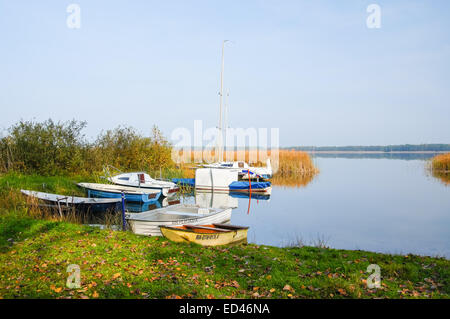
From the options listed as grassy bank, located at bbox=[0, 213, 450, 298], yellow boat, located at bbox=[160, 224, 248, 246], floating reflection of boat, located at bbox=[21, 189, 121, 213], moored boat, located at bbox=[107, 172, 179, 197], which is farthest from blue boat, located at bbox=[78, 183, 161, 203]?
yellow boat, located at bbox=[160, 224, 248, 246]

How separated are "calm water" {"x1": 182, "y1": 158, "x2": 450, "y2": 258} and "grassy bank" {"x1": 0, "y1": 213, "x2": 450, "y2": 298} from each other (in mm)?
3077

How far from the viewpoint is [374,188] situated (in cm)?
3441

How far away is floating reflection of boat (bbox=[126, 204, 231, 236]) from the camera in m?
11.6

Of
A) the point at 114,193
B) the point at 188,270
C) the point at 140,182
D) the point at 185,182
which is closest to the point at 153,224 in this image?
the point at 188,270

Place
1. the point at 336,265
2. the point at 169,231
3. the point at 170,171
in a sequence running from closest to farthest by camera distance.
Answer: the point at 336,265 → the point at 169,231 → the point at 170,171

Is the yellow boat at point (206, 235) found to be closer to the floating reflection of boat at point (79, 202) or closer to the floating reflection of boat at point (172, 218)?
the floating reflection of boat at point (172, 218)

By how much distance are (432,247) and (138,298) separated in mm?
12533

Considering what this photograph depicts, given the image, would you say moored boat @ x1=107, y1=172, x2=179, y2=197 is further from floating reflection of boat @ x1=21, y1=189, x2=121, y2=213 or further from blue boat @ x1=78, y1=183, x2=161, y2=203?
floating reflection of boat @ x1=21, y1=189, x2=121, y2=213

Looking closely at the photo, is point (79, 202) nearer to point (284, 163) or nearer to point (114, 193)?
point (114, 193)

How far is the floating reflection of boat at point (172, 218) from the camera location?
11.6 metres

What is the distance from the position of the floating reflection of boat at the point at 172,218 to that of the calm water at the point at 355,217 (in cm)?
194

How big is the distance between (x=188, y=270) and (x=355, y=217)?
49.8 feet
